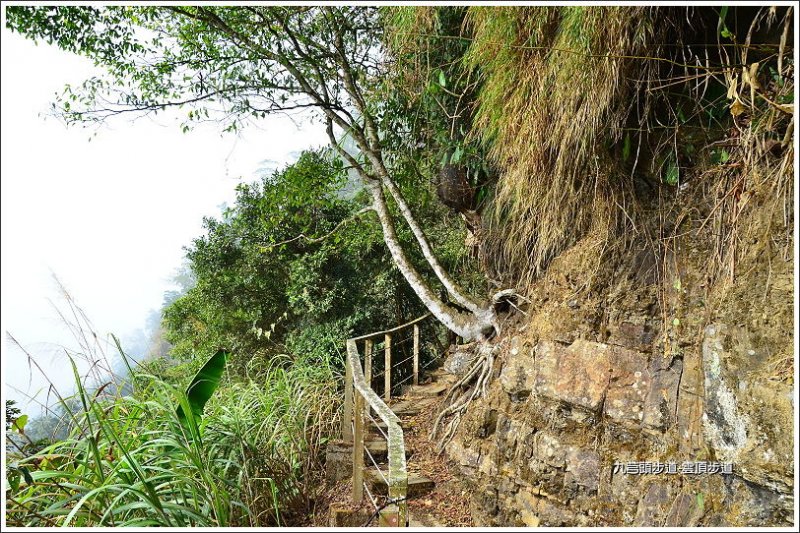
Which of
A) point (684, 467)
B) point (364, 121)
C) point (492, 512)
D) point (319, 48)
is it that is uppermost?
point (319, 48)

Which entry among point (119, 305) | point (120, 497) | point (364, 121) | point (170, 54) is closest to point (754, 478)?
point (120, 497)

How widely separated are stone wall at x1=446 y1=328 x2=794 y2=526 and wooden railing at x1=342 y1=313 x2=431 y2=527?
0.68 meters

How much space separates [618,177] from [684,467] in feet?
4.17

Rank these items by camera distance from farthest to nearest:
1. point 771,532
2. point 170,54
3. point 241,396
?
point 170,54, point 241,396, point 771,532

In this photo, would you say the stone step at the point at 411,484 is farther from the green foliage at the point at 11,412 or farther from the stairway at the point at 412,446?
the green foliage at the point at 11,412

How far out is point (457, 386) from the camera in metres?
3.67

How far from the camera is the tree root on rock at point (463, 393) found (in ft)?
11.0

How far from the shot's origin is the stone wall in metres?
1.66

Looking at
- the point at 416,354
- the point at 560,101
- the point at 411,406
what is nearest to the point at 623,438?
the point at 560,101

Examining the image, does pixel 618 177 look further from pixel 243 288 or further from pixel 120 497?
pixel 243 288

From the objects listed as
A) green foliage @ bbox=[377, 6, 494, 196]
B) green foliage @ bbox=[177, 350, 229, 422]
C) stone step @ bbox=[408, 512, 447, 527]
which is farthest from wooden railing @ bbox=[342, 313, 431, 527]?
green foliage @ bbox=[377, 6, 494, 196]

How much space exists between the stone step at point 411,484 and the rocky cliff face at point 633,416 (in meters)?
0.26

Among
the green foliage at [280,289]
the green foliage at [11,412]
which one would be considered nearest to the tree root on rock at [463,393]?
the green foliage at [280,289]

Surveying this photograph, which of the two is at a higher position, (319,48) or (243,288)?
(319,48)
